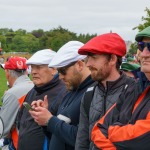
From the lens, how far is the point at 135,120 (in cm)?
217

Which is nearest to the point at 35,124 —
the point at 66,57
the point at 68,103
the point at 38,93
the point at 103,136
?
the point at 38,93

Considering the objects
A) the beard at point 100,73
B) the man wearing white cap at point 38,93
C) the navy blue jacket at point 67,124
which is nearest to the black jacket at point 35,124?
the man wearing white cap at point 38,93

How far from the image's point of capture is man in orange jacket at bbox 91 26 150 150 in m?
2.05

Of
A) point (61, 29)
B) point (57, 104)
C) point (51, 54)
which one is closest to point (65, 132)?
point (57, 104)

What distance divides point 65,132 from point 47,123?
201 mm

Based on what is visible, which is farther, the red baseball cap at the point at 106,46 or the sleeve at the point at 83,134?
the sleeve at the point at 83,134

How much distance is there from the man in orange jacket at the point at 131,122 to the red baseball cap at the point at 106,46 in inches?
21.3

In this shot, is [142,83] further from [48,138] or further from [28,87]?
[28,87]

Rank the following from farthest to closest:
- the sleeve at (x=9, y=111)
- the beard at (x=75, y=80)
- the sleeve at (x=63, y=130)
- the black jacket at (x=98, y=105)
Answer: the sleeve at (x=9, y=111) < the beard at (x=75, y=80) < the sleeve at (x=63, y=130) < the black jacket at (x=98, y=105)

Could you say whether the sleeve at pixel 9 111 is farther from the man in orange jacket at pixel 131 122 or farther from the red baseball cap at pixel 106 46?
the man in orange jacket at pixel 131 122

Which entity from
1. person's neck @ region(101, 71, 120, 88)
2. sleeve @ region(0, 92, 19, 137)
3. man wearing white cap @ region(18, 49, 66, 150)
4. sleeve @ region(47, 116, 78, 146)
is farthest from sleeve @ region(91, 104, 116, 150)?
sleeve @ region(0, 92, 19, 137)

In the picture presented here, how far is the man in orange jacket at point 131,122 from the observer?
80.7 inches

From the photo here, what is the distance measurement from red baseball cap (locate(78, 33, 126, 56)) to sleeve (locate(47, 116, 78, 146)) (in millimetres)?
731

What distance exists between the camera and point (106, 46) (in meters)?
2.85
